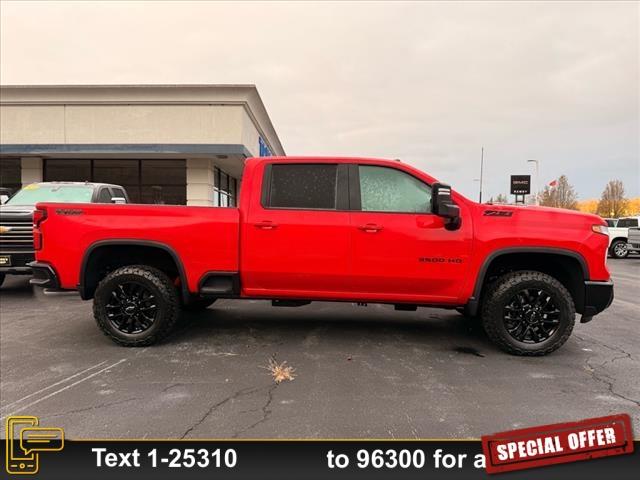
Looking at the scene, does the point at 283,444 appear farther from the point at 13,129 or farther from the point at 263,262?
the point at 13,129

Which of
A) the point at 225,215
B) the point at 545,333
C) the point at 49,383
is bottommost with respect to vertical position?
the point at 49,383

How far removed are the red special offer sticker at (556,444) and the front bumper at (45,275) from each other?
458 cm

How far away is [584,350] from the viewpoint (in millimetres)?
4520

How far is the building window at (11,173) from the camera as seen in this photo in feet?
52.9

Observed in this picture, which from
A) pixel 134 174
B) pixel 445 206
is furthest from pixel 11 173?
pixel 445 206

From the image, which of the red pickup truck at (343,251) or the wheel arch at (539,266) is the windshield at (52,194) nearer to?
the red pickup truck at (343,251)

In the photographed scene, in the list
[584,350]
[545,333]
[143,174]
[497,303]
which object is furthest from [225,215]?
[143,174]

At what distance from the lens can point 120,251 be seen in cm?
458

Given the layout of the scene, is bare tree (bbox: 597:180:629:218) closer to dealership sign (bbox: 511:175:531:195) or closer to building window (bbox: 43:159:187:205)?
dealership sign (bbox: 511:175:531:195)

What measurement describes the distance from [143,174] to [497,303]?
15.6m

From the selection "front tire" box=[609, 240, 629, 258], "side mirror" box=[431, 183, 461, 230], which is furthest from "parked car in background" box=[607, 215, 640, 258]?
"side mirror" box=[431, 183, 461, 230]

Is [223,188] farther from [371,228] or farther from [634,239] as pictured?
[634,239]

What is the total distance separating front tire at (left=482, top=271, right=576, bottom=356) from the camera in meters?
4.09

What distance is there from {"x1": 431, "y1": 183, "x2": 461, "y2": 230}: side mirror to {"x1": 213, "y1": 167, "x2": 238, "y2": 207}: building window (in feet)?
45.4
